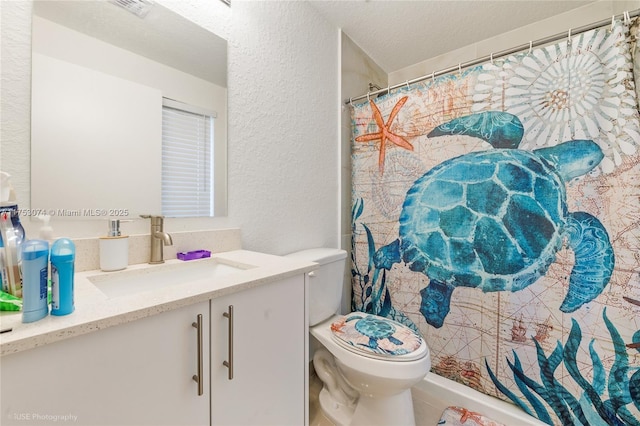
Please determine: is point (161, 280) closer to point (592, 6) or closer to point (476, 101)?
point (476, 101)

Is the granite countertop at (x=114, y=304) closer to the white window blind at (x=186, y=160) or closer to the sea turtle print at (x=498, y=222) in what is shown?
the white window blind at (x=186, y=160)

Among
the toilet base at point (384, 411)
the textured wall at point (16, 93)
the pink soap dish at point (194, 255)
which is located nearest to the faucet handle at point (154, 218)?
the pink soap dish at point (194, 255)

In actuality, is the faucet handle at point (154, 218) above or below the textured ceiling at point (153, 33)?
below

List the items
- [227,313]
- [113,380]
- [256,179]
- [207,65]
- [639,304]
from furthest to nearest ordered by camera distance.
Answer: [256,179] → [207,65] → [639,304] → [227,313] → [113,380]

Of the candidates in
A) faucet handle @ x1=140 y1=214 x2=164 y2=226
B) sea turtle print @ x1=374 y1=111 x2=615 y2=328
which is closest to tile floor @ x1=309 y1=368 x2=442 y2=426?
sea turtle print @ x1=374 y1=111 x2=615 y2=328

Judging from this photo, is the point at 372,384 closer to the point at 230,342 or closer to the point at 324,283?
the point at 324,283

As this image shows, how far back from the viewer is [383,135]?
1.69m

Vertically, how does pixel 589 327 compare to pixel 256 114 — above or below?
below

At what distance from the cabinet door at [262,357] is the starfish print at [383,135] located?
3.57 ft

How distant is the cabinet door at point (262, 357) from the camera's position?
0.69 meters

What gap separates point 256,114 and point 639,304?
69.7 inches

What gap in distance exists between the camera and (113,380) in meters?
0.51

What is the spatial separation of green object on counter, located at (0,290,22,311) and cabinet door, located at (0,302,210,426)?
0.12 m

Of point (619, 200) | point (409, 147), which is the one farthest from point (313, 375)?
point (619, 200)
